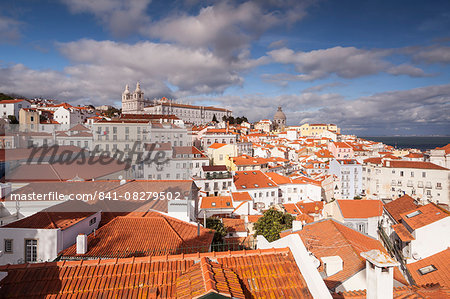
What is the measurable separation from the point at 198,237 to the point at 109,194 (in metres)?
4.74

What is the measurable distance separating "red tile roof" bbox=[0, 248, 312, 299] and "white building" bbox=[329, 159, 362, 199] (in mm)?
35951

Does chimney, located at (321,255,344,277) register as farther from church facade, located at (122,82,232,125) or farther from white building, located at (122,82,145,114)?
white building, located at (122,82,145,114)

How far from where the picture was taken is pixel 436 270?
7738 millimetres

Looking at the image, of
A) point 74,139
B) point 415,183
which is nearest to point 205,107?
point 415,183

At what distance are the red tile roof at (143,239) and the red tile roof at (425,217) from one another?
8.68m

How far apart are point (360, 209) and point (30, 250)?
52.3ft

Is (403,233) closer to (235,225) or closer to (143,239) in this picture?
(235,225)

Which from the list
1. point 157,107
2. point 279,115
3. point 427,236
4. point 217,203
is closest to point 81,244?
point 427,236

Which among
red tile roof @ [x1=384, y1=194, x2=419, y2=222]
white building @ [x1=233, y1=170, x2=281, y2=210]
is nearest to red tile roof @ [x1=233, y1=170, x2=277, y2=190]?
white building @ [x1=233, y1=170, x2=281, y2=210]

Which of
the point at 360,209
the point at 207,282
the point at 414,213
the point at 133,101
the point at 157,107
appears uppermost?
the point at 133,101

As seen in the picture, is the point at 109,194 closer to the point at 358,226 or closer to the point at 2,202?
the point at 2,202

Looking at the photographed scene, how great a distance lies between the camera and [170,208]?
8664mm

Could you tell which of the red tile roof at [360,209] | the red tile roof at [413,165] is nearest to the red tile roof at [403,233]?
the red tile roof at [360,209]

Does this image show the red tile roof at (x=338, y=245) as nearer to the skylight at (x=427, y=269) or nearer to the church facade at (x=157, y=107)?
the skylight at (x=427, y=269)
